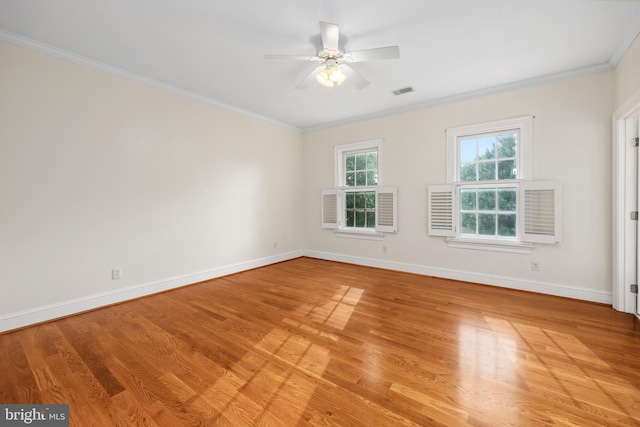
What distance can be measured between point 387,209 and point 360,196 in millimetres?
665

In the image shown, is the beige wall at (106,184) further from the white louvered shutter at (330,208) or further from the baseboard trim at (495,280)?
the baseboard trim at (495,280)

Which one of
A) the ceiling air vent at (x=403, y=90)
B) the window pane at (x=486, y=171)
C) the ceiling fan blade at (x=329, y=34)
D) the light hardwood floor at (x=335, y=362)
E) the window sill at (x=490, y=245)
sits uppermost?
the ceiling air vent at (x=403, y=90)

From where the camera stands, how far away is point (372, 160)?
185 inches

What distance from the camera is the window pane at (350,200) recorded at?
4.97 metres

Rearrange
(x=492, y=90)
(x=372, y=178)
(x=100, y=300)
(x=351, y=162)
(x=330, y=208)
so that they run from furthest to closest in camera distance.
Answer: (x=330, y=208) < (x=351, y=162) < (x=372, y=178) < (x=492, y=90) < (x=100, y=300)

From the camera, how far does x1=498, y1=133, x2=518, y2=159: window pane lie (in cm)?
345

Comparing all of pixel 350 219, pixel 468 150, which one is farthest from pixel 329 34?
pixel 350 219

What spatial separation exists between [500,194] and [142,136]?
15.3 ft

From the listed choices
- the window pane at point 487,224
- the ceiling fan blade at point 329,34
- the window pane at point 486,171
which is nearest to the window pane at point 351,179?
the window pane at point 486,171

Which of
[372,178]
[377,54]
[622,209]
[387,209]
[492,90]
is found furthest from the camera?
[372,178]

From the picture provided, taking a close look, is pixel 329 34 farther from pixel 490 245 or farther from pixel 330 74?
pixel 490 245

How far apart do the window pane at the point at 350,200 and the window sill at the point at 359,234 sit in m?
0.46

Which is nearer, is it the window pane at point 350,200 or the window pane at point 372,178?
the window pane at point 372,178

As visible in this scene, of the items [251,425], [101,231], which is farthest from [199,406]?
[101,231]
